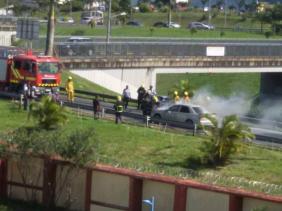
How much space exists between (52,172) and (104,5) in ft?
500

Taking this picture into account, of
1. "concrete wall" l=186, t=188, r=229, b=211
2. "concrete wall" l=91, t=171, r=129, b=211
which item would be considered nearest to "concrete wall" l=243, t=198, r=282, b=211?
"concrete wall" l=186, t=188, r=229, b=211

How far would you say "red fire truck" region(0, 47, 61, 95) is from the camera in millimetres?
48188

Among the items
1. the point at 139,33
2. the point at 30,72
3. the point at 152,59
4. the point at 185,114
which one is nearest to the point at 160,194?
the point at 185,114

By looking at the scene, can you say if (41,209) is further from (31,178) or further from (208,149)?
(208,149)

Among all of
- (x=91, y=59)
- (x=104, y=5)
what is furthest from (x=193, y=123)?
(x=104, y=5)

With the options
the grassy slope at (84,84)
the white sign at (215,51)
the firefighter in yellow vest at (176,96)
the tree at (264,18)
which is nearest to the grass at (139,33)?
the tree at (264,18)

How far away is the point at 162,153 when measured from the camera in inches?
1404

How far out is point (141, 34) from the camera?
363 ft

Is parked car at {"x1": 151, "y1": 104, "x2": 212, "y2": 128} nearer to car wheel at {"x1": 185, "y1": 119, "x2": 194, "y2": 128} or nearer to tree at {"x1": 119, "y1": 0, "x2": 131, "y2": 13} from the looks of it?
car wheel at {"x1": 185, "y1": 119, "x2": 194, "y2": 128}

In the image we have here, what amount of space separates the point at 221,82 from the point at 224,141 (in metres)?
57.8

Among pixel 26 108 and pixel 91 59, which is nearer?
pixel 26 108

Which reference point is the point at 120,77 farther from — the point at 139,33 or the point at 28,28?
the point at 139,33

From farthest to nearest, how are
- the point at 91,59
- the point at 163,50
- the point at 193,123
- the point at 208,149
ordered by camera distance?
the point at 163,50
the point at 91,59
the point at 193,123
the point at 208,149

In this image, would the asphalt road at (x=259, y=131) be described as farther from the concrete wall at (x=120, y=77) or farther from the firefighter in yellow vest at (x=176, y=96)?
the concrete wall at (x=120, y=77)
